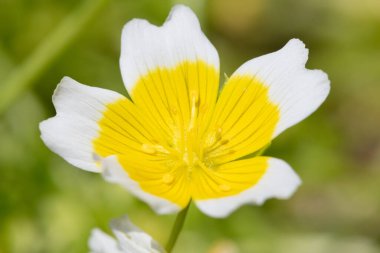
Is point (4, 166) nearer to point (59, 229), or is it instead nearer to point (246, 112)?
point (59, 229)

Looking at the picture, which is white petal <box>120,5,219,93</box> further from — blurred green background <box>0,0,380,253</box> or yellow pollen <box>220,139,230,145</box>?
blurred green background <box>0,0,380,253</box>

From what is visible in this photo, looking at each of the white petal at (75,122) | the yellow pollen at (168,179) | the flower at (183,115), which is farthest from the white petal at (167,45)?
the yellow pollen at (168,179)

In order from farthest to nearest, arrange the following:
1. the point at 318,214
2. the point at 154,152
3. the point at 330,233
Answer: the point at 318,214 < the point at 330,233 < the point at 154,152

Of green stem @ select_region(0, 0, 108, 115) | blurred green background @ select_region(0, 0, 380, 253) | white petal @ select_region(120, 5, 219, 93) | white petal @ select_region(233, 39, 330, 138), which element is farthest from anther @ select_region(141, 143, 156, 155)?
green stem @ select_region(0, 0, 108, 115)

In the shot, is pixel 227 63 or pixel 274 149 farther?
pixel 227 63

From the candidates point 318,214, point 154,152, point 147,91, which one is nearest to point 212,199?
point 154,152

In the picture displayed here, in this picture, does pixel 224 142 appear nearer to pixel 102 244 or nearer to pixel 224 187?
pixel 224 187
